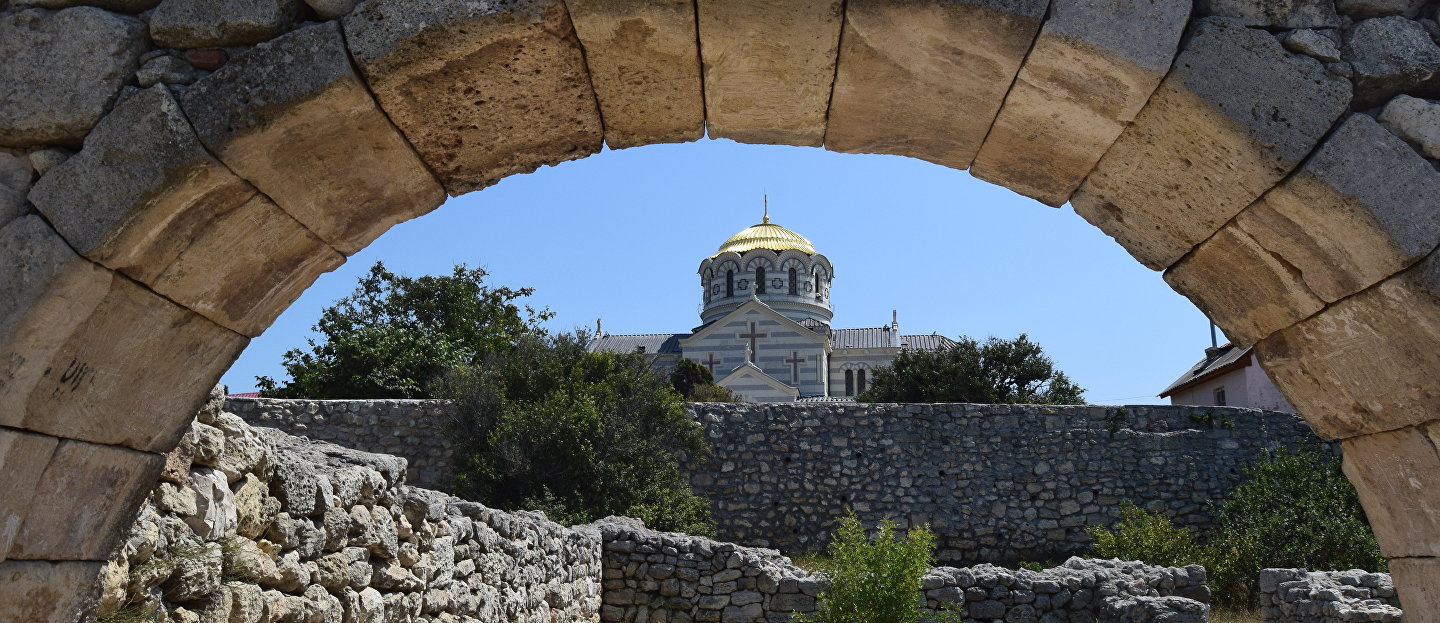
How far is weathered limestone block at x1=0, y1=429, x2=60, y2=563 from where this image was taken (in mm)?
3176

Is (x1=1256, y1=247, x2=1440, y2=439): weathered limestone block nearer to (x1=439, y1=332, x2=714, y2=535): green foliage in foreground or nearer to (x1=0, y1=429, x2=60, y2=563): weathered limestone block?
(x1=0, y1=429, x2=60, y2=563): weathered limestone block

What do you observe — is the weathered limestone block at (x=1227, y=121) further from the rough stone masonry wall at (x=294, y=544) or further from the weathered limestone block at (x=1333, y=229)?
the rough stone masonry wall at (x=294, y=544)

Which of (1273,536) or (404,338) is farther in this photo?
(404,338)

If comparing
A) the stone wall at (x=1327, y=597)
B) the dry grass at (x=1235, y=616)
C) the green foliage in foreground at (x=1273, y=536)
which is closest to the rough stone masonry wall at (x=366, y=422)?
the green foliage in foreground at (x=1273, y=536)

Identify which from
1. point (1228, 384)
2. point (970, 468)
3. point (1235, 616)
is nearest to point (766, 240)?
point (1228, 384)

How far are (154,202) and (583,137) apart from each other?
1311 mm

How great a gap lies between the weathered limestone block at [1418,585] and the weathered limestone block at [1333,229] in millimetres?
910

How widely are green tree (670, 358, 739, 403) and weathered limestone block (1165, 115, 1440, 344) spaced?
96.1 feet

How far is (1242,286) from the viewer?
3699 mm

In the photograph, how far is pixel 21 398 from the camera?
3164 millimetres

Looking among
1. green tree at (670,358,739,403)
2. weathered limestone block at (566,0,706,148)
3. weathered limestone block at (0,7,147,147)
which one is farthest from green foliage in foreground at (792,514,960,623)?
A: green tree at (670,358,739,403)

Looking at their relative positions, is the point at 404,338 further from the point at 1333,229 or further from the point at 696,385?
the point at 1333,229

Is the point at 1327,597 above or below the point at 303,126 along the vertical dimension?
below

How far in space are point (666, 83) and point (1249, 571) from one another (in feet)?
46.0
